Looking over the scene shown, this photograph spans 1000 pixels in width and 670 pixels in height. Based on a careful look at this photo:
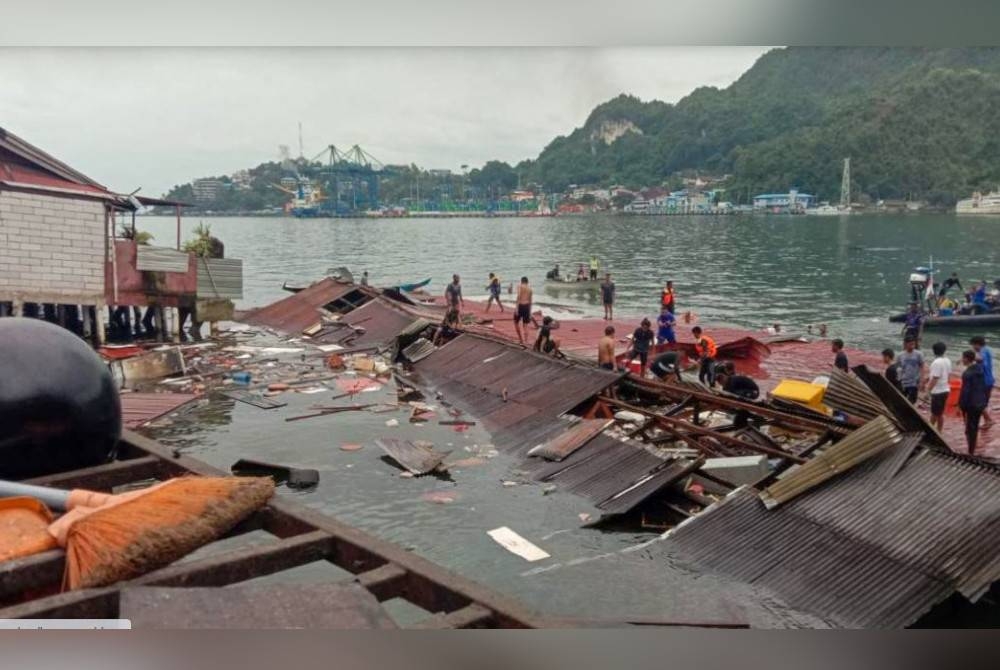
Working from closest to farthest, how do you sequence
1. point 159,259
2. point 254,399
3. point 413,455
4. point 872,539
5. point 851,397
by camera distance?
point 872,539 < point 851,397 < point 413,455 < point 254,399 < point 159,259

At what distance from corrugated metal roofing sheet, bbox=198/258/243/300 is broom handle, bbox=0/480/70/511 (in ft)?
64.8

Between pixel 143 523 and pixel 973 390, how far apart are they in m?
11.5

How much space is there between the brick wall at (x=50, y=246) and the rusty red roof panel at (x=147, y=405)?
399cm

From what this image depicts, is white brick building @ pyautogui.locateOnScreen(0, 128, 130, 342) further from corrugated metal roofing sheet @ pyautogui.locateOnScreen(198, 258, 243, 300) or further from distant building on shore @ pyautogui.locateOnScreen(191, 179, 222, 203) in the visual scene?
corrugated metal roofing sheet @ pyautogui.locateOnScreen(198, 258, 243, 300)

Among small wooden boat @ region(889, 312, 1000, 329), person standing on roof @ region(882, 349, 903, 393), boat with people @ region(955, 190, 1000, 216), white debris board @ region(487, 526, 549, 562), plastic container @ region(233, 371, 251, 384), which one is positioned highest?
boat with people @ region(955, 190, 1000, 216)

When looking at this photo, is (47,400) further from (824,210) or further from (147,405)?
(824,210)

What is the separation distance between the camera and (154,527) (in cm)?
514

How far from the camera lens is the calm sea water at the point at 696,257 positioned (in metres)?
33.6

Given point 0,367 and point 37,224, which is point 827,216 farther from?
point 0,367

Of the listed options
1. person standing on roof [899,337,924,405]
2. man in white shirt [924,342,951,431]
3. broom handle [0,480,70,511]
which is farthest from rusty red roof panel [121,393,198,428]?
man in white shirt [924,342,951,431]

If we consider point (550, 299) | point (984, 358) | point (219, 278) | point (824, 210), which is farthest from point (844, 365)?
point (550, 299)

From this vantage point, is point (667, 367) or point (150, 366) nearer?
point (667, 367)

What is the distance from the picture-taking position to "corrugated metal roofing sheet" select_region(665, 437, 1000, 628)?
6.47 meters

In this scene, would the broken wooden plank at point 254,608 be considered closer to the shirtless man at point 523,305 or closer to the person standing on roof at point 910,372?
the person standing on roof at point 910,372
